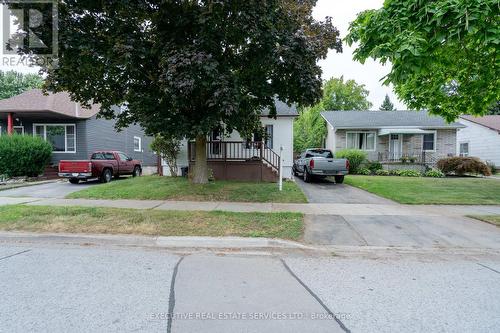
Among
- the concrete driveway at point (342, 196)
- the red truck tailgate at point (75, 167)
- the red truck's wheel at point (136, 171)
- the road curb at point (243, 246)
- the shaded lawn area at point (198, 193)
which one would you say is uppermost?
the red truck tailgate at point (75, 167)

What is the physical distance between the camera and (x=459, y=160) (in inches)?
828

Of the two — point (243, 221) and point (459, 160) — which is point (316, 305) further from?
point (459, 160)

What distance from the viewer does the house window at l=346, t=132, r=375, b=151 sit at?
25.6 meters

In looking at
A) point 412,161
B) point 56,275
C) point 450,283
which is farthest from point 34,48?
point 412,161

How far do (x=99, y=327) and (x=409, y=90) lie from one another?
12514 mm

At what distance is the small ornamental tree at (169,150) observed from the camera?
15383 mm

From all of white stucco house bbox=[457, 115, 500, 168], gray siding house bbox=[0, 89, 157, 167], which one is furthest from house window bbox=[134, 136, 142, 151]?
white stucco house bbox=[457, 115, 500, 168]

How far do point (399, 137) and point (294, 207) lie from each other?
62.1 ft

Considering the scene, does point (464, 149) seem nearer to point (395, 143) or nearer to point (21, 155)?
point (395, 143)

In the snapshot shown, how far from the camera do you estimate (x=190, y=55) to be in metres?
7.78

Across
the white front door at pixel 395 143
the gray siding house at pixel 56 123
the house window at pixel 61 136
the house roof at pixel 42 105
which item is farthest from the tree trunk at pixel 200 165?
the white front door at pixel 395 143

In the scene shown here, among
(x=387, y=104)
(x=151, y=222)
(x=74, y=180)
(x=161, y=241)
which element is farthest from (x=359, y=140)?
(x=387, y=104)

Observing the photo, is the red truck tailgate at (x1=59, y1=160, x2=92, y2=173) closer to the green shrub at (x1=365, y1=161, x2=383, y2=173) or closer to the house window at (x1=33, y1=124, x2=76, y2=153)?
the house window at (x1=33, y1=124, x2=76, y2=153)

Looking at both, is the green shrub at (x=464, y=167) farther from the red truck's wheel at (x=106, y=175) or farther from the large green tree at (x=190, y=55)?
the red truck's wheel at (x=106, y=175)
